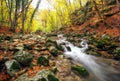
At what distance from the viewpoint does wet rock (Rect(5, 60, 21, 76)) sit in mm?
6893

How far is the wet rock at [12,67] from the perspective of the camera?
6.89 m

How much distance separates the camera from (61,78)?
23.6 ft

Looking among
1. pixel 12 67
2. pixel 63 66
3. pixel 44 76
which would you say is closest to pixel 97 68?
pixel 63 66

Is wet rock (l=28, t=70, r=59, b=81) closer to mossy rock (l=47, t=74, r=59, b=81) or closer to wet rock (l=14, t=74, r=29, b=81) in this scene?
mossy rock (l=47, t=74, r=59, b=81)

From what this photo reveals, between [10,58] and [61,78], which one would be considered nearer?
[61,78]

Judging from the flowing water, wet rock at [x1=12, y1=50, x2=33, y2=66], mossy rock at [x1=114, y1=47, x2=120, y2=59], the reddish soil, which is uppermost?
the reddish soil

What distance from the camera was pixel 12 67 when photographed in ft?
23.2

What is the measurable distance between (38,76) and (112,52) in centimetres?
677

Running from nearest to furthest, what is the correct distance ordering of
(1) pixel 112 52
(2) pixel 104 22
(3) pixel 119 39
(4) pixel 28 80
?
(4) pixel 28 80 → (1) pixel 112 52 → (3) pixel 119 39 → (2) pixel 104 22

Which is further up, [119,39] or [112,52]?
[119,39]

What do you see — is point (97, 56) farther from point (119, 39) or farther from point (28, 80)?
point (28, 80)

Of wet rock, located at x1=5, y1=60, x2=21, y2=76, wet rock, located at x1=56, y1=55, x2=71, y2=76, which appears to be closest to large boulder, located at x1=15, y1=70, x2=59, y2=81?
wet rock, located at x1=5, y1=60, x2=21, y2=76

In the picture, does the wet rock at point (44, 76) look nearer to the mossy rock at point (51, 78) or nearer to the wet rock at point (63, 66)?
the mossy rock at point (51, 78)

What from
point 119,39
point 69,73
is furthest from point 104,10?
point 69,73
